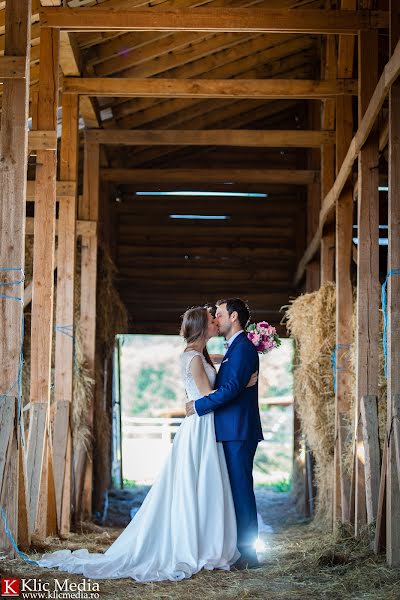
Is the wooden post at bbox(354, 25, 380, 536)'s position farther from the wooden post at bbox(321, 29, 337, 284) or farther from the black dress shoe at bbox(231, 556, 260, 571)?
the wooden post at bbox(321, 29, 337, 284)

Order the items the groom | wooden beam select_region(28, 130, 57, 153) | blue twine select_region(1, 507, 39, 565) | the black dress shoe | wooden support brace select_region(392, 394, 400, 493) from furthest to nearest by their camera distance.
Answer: wooden beam select_region(28, 130, 57, 153) → the groom → the black dress shoe → blue twine select_region(1, 507, 39, 565) → wooden support brace select_region(392, 394, 400, 493)

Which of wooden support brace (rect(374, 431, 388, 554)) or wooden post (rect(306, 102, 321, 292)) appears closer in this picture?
wooden support brace (rect(374, 431, 388, 554))

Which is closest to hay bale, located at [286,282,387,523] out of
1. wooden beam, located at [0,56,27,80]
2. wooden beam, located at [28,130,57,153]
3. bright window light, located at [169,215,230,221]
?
wooden beam, located at [28,130,57,153]

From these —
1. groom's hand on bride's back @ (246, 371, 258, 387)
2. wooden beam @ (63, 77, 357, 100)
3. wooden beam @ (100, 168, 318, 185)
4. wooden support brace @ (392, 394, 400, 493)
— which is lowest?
wooden support brace @ (392, 394, 400, 493)

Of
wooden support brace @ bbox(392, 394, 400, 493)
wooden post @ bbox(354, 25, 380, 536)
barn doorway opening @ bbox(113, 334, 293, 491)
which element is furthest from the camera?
barn doorway opening @ bbox(113, 334, 293, 491)

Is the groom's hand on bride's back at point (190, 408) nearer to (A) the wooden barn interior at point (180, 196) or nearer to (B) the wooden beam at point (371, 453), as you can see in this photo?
(A) the wooden barn interior at point (180, 196)

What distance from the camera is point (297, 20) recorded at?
734 centimetres

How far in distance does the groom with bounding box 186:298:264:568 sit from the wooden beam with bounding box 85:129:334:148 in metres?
4.14

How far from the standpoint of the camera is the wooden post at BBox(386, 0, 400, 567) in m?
5.25

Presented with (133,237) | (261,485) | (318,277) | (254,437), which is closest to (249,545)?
(254,437)

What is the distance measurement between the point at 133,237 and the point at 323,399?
5.58 metres

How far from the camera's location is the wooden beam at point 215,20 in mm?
7285

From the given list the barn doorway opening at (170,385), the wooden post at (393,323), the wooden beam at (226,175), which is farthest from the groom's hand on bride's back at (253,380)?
the barn doorway opening at (170,385)

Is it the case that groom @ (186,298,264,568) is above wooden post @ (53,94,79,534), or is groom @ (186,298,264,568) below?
below
